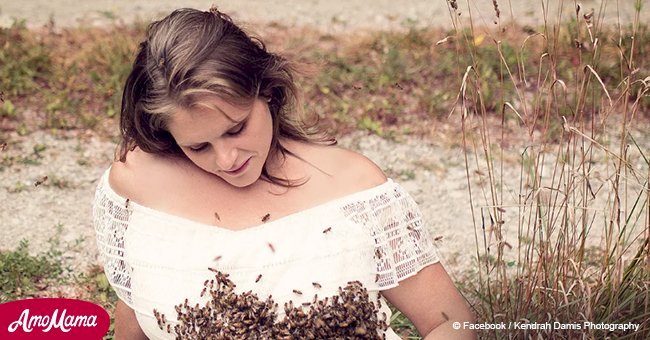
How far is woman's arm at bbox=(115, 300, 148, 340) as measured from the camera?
2.71 metres

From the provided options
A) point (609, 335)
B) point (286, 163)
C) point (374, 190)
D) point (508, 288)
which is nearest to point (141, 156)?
point (286, 163)

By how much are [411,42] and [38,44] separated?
6.71ft

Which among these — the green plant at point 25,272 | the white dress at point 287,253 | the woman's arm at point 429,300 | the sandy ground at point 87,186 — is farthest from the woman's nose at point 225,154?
the green plant at point 25,272


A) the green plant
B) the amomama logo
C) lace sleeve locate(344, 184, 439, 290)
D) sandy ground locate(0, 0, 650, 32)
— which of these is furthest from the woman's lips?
sandy ground locate(0, 0, 650, 32)

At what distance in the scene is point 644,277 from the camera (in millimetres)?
2740

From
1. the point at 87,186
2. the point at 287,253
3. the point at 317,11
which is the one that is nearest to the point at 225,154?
the point at 287,253

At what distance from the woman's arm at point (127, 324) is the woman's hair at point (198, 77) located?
451 mm

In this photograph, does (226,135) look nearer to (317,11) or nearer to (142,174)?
(142,174)

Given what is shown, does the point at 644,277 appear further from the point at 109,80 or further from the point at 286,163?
the point at 109,80

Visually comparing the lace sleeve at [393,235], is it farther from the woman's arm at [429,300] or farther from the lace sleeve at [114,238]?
the lace sleeve at [114,238]

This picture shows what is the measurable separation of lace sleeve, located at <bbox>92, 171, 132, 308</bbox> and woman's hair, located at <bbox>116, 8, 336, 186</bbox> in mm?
171

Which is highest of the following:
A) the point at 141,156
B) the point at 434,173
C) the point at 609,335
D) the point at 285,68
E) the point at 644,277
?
the point at 285,68

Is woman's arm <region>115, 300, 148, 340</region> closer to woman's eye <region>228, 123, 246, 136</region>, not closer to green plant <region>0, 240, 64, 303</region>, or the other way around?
woman's eye <region>228, 123, 246, 136</region>

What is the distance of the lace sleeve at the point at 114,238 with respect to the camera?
2586 millimetres
